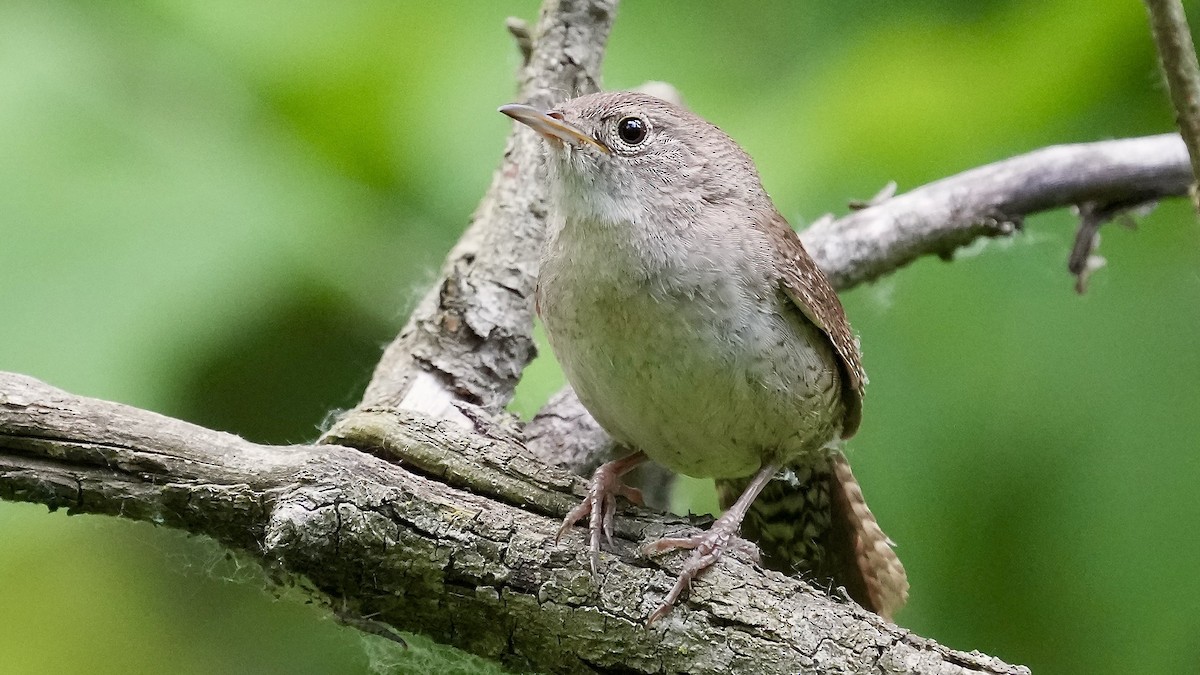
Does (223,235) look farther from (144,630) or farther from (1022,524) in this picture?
(1022,524)

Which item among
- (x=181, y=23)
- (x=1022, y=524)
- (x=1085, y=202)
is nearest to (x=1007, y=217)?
(x=1085, y=202)

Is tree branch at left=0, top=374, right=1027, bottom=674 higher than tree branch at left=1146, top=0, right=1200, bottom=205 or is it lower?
lower

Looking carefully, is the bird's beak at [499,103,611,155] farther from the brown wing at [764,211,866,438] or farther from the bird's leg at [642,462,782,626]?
the bird's leg at [642,462,782,626]

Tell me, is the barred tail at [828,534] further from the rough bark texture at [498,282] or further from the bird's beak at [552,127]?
the bird's beak at [552,127]

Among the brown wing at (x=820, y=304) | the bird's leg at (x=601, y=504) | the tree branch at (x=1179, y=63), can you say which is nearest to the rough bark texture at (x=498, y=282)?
the bird's leg at (x=601, y=504)

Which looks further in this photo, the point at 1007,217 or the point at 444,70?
the point at 444,70

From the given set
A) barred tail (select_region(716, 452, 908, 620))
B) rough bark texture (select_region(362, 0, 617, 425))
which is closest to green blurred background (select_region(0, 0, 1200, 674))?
rough bark texture (select_region(362, 0, 617, 425))

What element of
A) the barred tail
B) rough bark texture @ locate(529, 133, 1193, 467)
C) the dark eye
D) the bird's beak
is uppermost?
rough bark texture @ locate(529, 133, 1193, 467)
